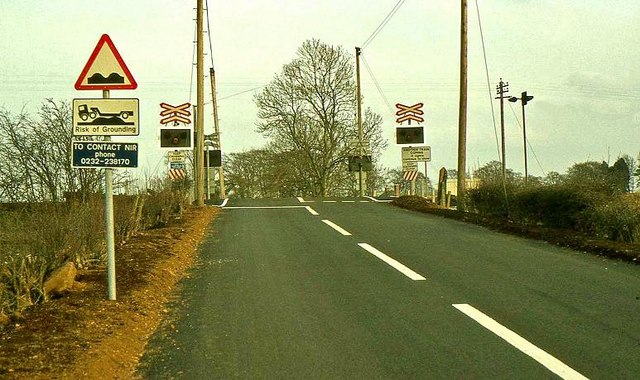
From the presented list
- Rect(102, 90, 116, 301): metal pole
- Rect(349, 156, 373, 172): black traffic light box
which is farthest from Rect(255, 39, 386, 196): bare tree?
Rect(102, 90, 116, 301): metal pole

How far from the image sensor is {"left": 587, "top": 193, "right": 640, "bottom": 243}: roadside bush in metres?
14.1

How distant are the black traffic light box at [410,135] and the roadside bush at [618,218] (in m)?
14.3

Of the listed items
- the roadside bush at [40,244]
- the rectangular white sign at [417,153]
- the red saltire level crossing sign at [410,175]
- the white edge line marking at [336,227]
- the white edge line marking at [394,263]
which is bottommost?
the white edge line marking at [394,263]

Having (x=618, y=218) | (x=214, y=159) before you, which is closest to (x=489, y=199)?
(x=618, y=218)

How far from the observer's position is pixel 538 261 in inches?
456

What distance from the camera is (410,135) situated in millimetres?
29375

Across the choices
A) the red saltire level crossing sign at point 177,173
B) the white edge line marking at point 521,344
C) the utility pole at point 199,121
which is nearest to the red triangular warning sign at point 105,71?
the white edge line marking at point 521,344

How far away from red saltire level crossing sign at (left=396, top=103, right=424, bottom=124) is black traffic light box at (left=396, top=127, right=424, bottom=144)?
0.40 metres

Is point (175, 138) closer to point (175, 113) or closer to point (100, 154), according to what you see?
point (175, 113)

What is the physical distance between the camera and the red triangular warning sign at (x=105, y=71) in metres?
7.85

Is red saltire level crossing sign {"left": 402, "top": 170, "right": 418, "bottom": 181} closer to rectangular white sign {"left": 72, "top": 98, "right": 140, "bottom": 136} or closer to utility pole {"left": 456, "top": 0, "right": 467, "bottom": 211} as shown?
utility pole {"left": 456, "top": 0, "right": 467, "bottom": 211}

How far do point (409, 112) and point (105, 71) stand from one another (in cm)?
2246

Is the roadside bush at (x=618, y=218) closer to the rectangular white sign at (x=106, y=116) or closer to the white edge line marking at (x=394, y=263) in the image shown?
the white edge line marking at (x=394, y=263)

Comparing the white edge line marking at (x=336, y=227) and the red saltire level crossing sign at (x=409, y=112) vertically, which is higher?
the red saltire level crossing sign at (x=409, y=112)
